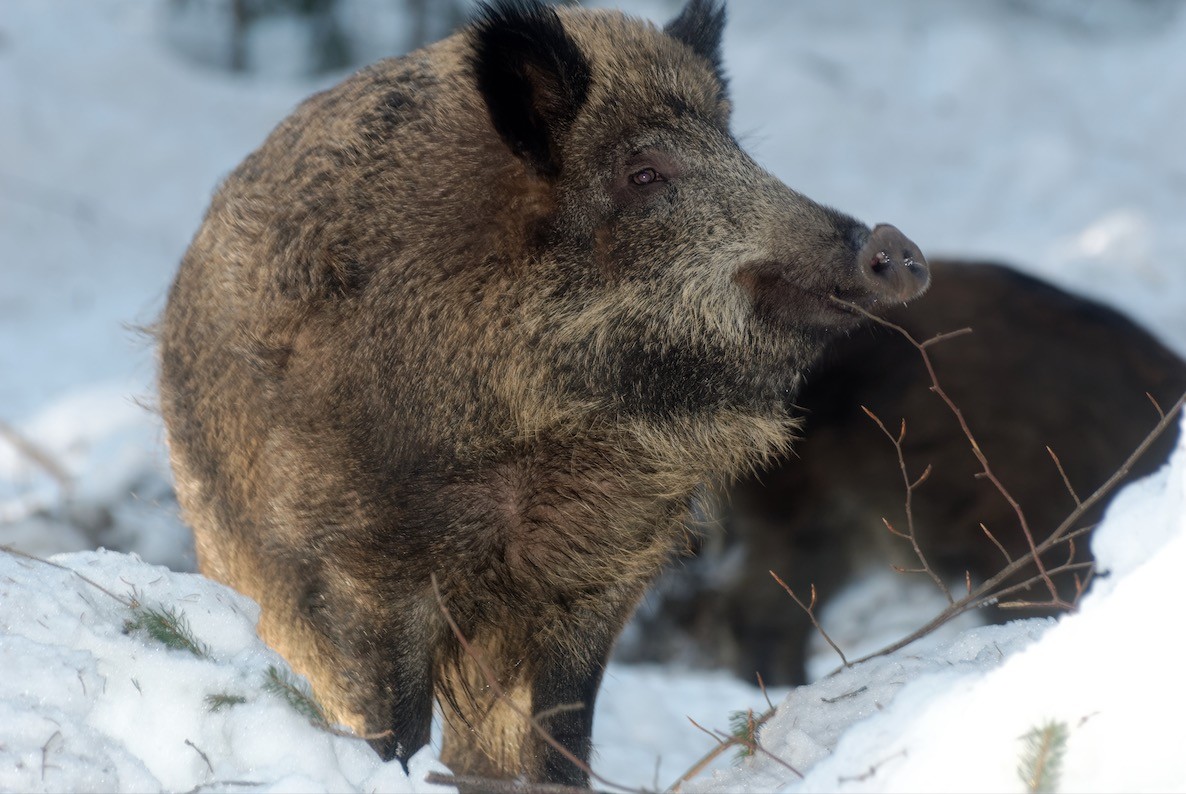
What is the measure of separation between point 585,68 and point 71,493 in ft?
16.4

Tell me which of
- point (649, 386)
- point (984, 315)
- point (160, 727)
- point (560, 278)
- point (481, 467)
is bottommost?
point (160, 727)

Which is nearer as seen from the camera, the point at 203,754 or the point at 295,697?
the point at 203,754

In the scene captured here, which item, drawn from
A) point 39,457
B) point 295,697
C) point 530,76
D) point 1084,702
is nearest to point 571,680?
point 295,697

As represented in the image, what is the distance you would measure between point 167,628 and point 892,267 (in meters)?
1.93

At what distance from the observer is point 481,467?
3324 millimetres

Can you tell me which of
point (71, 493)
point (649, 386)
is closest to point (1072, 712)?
point (649, 386)

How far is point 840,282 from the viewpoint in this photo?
3.25 metres

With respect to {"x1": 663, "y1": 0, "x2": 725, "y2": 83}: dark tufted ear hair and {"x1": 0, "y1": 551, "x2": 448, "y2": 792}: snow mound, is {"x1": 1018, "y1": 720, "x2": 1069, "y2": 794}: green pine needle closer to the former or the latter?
{"x1": 0, "y1": 551, "x2": 448, "y2": 792}: snow mound

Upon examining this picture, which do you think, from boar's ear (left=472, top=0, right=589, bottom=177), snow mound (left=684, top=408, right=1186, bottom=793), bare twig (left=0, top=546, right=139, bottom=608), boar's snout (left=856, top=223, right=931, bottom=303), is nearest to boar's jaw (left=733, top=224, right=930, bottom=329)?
boar's snout (left=856, top=223, right=931, bottom=303)

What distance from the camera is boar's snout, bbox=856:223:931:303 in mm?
3164

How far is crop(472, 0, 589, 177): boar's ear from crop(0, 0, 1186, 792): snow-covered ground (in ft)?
2.78

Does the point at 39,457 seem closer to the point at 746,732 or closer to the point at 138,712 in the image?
the point at 138,712

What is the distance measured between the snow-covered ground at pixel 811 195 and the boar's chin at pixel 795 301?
2.41 feet

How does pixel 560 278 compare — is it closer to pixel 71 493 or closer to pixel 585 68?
pixel 585 68
